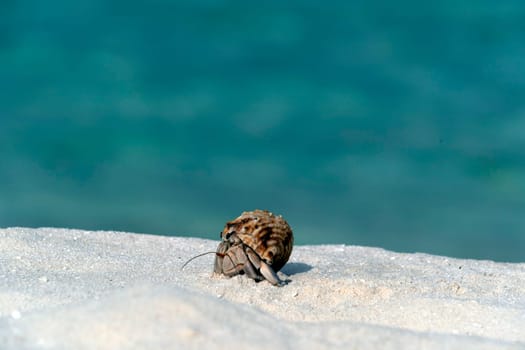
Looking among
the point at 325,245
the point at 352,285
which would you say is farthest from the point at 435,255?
the point at 352,285

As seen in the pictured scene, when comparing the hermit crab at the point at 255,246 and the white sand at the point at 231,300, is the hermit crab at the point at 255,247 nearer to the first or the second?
the hermit crab at the point at 255,246

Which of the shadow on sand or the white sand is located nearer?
the white sand

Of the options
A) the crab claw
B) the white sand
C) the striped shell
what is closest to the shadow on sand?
the white sand

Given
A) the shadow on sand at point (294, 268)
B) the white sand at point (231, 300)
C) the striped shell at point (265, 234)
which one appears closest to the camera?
the white sand at point (231, 300)

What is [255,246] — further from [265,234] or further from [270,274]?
[270,274]

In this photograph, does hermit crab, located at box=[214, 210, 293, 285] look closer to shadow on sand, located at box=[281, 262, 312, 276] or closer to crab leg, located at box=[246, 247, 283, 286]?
crab leg, located at box=[246, 247, 283, 286]

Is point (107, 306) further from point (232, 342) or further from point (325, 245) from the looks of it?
point (325, 245)

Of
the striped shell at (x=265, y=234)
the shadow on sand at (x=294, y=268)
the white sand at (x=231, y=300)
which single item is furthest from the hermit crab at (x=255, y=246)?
the shadow on sand at (x=294, y=268)
